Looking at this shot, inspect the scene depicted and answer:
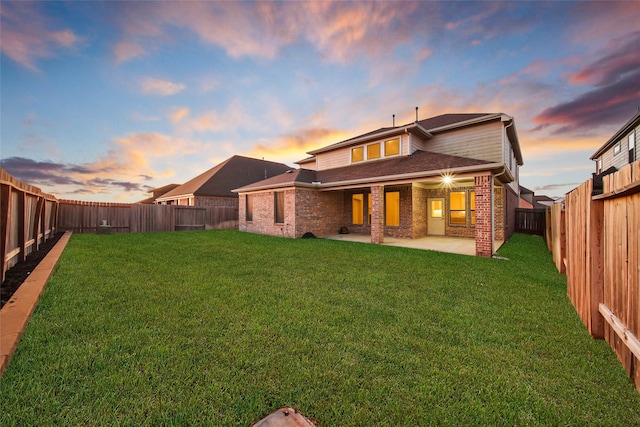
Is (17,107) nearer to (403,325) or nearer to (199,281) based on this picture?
(199,281)

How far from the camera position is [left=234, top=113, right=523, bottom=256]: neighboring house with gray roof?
10.7 meters

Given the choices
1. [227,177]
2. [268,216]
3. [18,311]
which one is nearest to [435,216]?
[268,216]

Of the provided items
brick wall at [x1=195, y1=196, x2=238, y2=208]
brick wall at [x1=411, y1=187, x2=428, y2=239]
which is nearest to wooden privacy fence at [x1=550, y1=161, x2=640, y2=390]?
brick wall at [x1=411, y1=187, x2=428, y2=239]

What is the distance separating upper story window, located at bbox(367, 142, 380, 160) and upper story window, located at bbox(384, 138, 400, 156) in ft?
1.59

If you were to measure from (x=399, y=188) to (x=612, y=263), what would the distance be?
10502 mm

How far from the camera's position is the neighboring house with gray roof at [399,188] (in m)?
10.7

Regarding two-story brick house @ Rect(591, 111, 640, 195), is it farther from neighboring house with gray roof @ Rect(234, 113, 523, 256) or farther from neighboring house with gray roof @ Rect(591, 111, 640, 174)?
neighboring house with gray roof @ Rect(234, 113, 523, 256)

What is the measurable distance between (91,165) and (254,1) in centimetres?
1985

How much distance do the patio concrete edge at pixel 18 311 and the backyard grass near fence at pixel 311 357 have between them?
11 centimetres

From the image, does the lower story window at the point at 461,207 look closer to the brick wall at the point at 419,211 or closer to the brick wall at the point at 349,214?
the brick wall at the point at 419,211

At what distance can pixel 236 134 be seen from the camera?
49.3 ft

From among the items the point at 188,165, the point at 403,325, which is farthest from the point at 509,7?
the point at 188,165

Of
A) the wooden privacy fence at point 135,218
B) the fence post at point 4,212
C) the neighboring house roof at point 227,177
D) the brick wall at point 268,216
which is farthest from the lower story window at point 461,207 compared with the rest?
the neighboring house roof at point 227,177

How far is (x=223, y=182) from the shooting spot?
22.7 meters
